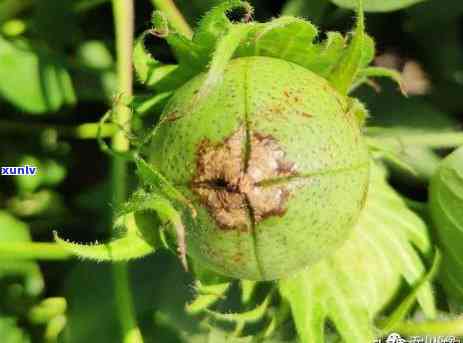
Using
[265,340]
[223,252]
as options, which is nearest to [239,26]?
[223,252]

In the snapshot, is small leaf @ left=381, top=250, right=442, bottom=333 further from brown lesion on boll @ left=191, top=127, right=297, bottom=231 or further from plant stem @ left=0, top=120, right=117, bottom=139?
plant stem @ left=0, top=120, right=117, bottom=139

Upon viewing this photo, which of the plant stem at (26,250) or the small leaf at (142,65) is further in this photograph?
the plant stem at (26,250)

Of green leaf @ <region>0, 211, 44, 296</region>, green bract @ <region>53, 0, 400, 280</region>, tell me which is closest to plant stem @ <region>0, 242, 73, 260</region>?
green leaf @ <region>0, 211, 44, 296</region>

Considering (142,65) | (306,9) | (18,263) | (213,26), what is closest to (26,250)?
(18,263)

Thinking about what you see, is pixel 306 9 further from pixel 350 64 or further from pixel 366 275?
pixel 366 275

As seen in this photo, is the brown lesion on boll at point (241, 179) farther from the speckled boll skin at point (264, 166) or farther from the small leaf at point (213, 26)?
the small leaf at point (213, 26)

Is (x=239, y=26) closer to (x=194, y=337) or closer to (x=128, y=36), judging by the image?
(x=128, y=36)

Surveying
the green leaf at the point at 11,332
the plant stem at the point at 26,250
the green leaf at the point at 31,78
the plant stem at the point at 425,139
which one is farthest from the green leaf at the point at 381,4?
the green leaf at the point at 11,332
